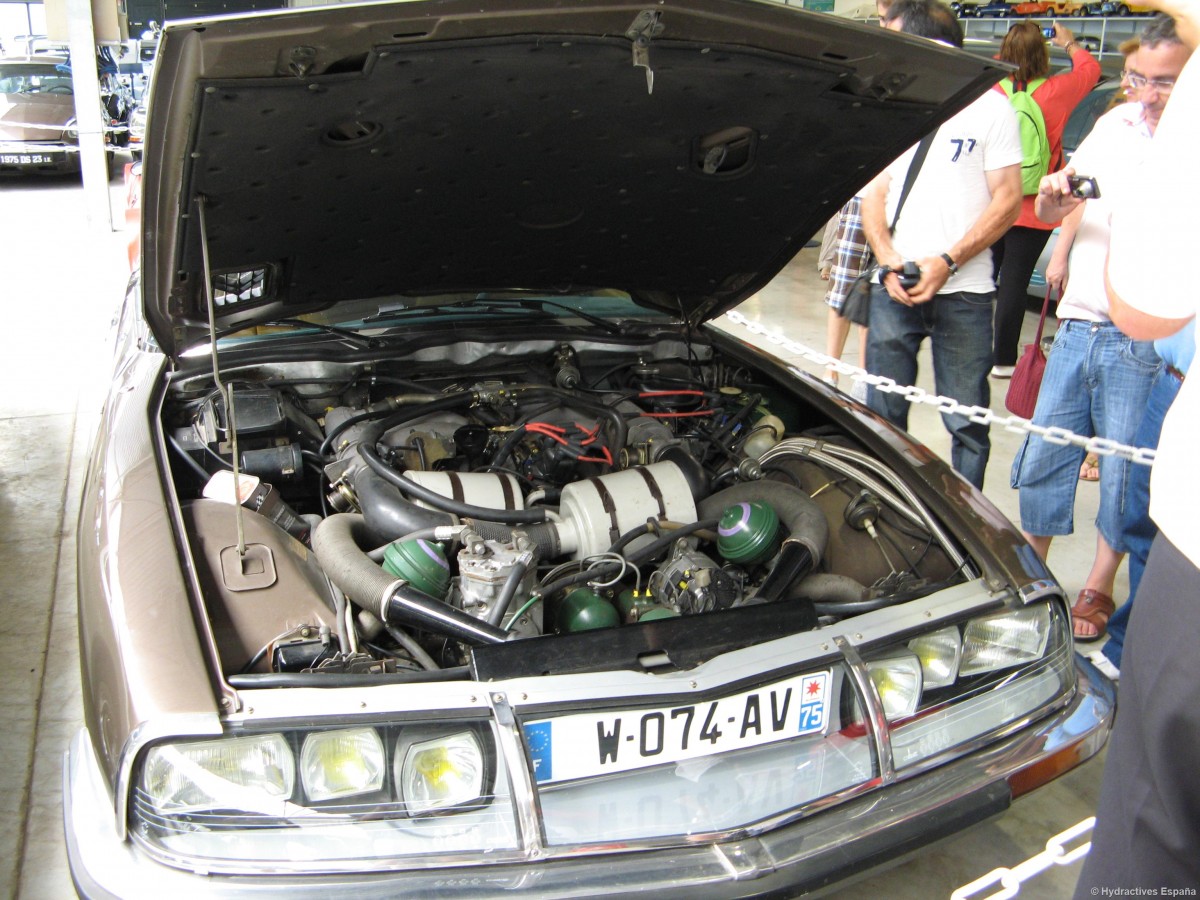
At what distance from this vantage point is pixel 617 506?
2156mm

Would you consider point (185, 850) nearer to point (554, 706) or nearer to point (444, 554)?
point (554, 706)

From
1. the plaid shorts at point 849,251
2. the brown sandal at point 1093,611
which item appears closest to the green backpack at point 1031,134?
the plaid shorts at point 849,251

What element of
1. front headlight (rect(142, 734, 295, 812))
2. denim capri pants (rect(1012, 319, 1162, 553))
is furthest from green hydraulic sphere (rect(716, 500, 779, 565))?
denim capri pants (rect(1012, 319, 1162, 553))

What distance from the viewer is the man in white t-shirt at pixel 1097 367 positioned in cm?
270

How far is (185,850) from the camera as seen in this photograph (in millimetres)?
1454

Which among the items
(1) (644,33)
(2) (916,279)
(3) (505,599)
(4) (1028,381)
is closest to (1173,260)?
(1) (644,33)

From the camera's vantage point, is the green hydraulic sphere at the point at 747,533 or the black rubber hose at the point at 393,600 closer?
the black rubber hose at the point at 393,600

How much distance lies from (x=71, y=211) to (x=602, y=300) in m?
8.75

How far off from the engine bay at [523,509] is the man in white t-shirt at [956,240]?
0.77 metres

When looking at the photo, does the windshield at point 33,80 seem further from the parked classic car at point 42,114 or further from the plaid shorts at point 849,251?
the plaid shorts at point 849,251

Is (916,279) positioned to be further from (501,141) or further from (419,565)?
(419,565)

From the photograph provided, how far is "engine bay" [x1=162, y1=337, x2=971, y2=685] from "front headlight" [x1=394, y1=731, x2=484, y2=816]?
0.41ft

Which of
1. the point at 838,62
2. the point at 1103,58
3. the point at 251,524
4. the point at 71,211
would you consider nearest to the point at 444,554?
the point at 251,524

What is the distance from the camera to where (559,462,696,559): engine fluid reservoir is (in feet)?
6.97
